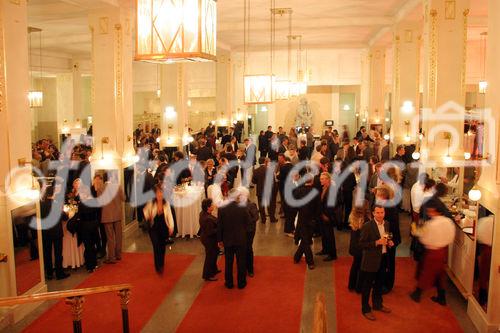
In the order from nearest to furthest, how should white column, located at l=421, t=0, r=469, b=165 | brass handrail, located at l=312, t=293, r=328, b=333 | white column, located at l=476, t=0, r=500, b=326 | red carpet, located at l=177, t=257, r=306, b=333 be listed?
brass handrail, located at l=312, t=293, r=328, b=333, white column, located at l=476, t=0, r=500, b=326, red carpet, located at l=177, t=257, r=306, b=333, white column, located at l=421, t=0, r=469, b=165

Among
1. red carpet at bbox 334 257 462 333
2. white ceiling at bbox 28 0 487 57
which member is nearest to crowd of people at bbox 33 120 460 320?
red carpet at bbox 334 257 462 333

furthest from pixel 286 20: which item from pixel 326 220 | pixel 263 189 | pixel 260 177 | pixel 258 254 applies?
pixel 258 254

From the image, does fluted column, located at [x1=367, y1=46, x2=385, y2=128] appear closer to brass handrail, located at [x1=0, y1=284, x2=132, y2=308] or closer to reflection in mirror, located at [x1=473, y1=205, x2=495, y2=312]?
reflection in mirror, located at [x1=473, y1=205, x2=495, y2=312]

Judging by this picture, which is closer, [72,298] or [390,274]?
[72,298]

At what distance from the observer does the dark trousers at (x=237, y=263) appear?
6734mm

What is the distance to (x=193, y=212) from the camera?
9.06 metres

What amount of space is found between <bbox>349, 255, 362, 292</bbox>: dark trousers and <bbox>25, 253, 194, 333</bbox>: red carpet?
8.06 ft

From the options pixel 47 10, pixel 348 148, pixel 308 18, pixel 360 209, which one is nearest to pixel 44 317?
pixel 360 209

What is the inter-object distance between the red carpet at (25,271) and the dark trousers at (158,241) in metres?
1.58

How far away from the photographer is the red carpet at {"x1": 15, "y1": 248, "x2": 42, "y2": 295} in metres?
6.05

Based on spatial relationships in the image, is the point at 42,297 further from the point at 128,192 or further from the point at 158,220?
the point at 128,192

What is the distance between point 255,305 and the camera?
630 centimetres

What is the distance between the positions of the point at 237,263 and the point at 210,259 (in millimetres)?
485

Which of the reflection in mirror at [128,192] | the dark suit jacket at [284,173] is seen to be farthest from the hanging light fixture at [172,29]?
the dark suit jacket at [284,173]
